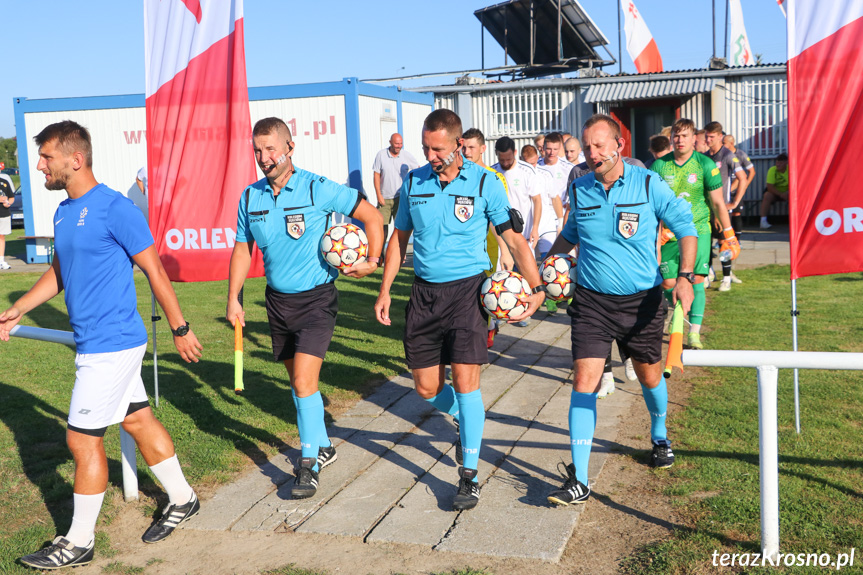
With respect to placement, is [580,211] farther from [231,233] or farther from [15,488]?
[15,488]

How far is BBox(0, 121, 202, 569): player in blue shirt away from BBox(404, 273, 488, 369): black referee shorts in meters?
1.50

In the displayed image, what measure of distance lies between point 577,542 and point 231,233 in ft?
12.6

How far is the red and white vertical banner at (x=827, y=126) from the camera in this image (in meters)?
5.11

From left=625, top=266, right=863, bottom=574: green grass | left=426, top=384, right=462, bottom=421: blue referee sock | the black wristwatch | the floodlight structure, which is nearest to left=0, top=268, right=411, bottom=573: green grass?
the black wristwatch

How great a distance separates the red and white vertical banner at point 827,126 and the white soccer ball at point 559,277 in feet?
4.95

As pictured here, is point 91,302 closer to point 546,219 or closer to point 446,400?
point 446,400

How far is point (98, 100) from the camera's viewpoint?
1828 centimetres

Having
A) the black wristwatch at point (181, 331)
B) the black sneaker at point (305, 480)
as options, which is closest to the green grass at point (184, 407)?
the black sneaker at point (305, 480)

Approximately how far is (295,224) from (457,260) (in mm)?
1076

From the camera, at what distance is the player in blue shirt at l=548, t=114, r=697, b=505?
4863mm

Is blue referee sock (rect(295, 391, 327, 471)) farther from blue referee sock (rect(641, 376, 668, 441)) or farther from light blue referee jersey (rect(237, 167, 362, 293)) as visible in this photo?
blue referee sock (rect(641, 376, 668, 441))

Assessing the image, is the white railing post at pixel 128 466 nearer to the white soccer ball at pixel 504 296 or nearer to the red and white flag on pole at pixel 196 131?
the red and white flag on pole at pixel 196 131

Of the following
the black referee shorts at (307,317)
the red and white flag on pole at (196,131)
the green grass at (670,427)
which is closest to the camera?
the green grass at (670,427)

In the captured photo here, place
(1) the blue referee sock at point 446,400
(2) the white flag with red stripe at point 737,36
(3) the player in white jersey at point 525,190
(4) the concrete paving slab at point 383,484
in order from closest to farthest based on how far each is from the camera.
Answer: (4) the concrete paving slab at point 383,484, (1) the blue referee sock at point 446,400, (3) the player in white jersey at point 525,190, (2) the white flag with red stripe at point 737,36
